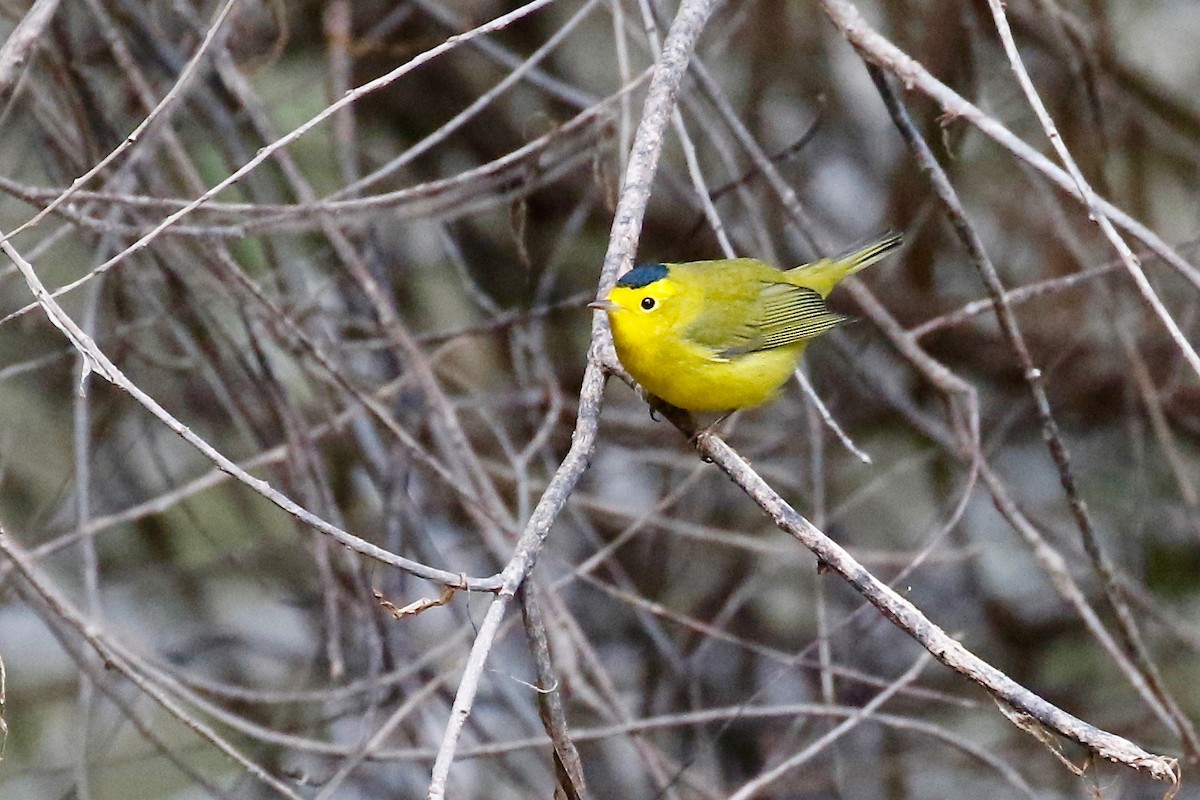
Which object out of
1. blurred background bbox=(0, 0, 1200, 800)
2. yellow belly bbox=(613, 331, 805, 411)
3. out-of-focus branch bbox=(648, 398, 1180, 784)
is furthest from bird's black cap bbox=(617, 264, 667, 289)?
blurred background bbox=(0, 0, 1200, 800)

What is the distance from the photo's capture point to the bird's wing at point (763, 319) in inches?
144

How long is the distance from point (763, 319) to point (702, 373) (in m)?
0.55

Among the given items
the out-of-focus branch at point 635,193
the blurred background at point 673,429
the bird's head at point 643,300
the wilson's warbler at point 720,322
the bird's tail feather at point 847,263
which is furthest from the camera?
the blurred background at point 673,429

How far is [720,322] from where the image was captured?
146 inches

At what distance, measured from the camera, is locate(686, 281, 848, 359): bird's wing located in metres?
3.67

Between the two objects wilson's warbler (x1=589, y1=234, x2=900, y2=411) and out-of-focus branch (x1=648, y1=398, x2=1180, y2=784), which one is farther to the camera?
wilson's warbler (x1=589, y1=234, x2=900, y2=411)

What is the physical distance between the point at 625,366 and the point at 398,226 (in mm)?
3152

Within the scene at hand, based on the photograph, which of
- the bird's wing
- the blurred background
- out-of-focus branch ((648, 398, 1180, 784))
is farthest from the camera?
the blurred background

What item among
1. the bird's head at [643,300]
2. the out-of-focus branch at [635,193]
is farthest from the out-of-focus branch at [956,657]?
the bird's head at [643,300]

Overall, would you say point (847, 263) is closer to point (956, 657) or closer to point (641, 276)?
point (641, 276)

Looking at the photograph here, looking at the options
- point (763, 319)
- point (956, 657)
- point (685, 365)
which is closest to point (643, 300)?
point (685, 365)

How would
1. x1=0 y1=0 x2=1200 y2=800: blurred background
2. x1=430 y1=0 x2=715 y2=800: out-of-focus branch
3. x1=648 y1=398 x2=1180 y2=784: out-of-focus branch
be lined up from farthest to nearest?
x1=0 y1=0 x2=1200 y2=800: blurred background < x1=430 y1=0 x2=715 y2=800: out-of-focus branch < x1=648 y1=398 x2=1180 y2=784: out-of-focus branch

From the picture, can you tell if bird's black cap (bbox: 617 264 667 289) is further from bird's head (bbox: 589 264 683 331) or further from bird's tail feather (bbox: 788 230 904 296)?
bird's tail feather (bbox: 788 230 904 296)

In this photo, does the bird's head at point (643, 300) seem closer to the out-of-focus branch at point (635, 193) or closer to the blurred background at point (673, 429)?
the out-of-focus branch at point (635, 193)
